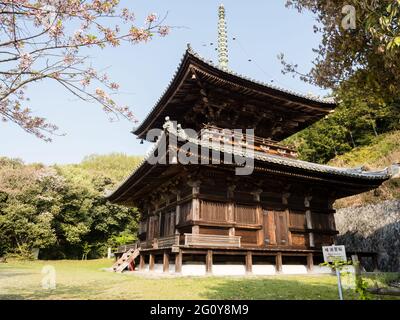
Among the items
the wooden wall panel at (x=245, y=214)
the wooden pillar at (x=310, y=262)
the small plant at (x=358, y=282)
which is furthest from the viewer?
the wooden pillar at (x=310, y=262)

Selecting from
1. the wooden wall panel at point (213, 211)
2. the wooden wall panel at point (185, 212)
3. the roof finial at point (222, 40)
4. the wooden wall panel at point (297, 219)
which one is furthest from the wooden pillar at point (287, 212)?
the roof finial at point (222, 40)

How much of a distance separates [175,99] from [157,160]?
4.21 meters

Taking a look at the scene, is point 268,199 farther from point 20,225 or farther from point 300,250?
point 20,225

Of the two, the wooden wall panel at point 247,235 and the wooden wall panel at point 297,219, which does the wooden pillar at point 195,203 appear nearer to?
the wooden wall panel at point 247,235

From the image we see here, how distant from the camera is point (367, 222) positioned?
19.6 metres

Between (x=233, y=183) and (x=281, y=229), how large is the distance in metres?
3.28

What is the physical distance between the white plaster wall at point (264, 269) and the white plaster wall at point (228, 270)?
0.55m

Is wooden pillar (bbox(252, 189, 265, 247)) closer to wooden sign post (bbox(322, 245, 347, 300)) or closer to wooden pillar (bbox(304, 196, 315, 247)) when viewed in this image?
wooden pillar (bbox(304, 196, 315, 247))

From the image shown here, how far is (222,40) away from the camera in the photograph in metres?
Answer: 27.3

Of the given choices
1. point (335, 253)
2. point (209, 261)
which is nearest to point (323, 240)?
point (209, 261)

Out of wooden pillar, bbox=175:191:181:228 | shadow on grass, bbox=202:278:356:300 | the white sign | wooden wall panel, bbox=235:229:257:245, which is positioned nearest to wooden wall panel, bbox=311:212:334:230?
wooden wall panel, bbox=235:229:257:245

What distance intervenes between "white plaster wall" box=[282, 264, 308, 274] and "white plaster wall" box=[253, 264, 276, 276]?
1.79ft

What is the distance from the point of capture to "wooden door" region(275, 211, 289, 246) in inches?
578

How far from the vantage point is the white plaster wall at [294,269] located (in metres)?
14.2
